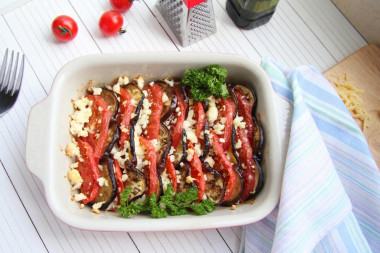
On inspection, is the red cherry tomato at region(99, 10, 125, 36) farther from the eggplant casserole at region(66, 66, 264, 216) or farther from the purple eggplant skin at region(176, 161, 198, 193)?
the purple eggplant skin at region(176, 161, 198, 193)

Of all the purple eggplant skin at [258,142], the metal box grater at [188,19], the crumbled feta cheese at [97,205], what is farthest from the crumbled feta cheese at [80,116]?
the purple eggplant skin at [258,142]

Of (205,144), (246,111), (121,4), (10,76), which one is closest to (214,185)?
(205,144)

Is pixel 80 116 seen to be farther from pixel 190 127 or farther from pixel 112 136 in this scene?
pixel 190 127

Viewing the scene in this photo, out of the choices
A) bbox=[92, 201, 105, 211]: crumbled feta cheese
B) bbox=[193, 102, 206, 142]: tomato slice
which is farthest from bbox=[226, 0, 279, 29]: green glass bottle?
bbox=[92, 201, 105, 211]: crumbled feta cheese

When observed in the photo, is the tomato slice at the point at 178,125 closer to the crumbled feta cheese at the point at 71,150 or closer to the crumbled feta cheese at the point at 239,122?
the crumbled feta cheese at the point at 239,122

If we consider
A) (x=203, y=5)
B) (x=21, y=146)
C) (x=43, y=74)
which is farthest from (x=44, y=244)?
(x=203, y=5)

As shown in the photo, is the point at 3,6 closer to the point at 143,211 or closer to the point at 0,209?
the point at 0,209
